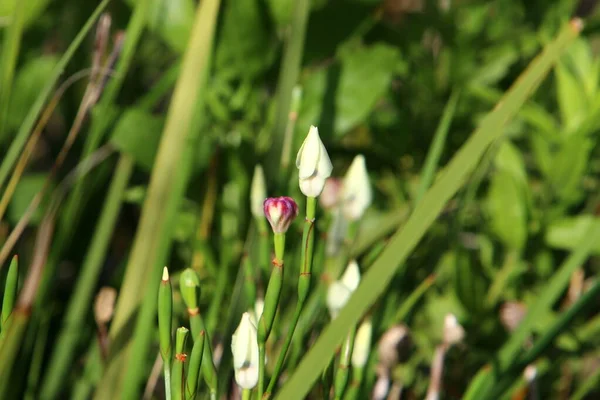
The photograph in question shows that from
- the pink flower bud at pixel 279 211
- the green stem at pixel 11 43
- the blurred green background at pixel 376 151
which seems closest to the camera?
the pink flower bud at pixel 279 211

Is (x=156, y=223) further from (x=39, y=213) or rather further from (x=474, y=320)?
(x=474, y=320)

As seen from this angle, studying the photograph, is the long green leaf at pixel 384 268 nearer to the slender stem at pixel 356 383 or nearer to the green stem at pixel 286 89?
the slender stem at pixel 356 383

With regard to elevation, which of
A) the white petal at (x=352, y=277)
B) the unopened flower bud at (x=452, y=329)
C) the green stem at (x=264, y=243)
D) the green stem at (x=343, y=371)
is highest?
the green stem at (x=264, y=243)

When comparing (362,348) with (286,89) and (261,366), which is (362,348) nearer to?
(261,366)

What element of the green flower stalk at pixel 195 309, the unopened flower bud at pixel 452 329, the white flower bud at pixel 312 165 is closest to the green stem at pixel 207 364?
the green flower stalk at pixel 195 309

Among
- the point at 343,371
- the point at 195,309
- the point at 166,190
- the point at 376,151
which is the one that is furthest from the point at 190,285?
the point at 376,151

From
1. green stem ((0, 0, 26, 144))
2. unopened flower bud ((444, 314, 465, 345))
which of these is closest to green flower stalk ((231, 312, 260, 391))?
unopened flower bud ((444, 314, 465, 345))
